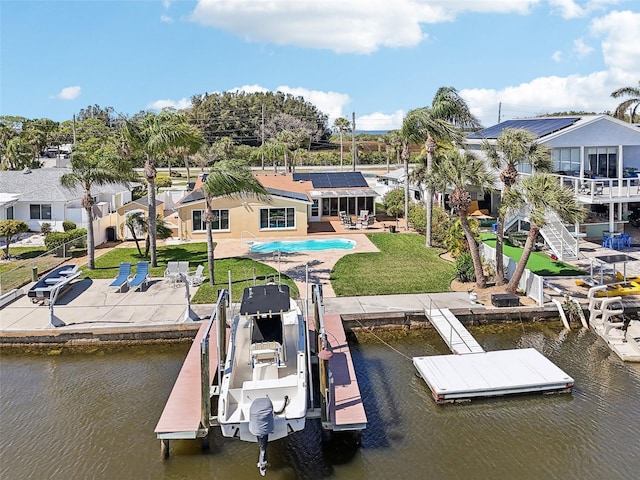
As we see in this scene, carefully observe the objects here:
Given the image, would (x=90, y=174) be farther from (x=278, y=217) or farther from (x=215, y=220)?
(x=278, y=217)

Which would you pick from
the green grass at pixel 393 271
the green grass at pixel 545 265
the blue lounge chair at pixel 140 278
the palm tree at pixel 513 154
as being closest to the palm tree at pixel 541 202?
the palm tree at pixel 513 154

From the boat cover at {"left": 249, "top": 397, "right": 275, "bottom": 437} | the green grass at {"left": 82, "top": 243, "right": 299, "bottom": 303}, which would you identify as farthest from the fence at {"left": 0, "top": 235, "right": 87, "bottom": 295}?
the boat cover at {"left": 249, "top": 397, "right": 275, "bottom": 437}

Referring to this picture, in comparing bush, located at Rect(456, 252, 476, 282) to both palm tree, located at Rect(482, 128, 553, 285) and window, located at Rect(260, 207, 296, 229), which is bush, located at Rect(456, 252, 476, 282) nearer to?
palm tree, located at Rect(482, 128, 553, 285)

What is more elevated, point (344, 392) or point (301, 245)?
point (301, 245)

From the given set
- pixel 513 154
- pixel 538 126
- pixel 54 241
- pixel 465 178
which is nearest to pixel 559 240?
pixel 513 154

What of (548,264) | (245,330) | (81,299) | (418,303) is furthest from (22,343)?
(548,264)

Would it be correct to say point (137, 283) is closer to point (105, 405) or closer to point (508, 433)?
point (105, 405)

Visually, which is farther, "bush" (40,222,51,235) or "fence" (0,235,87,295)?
"bush" (40,222,51,235)
